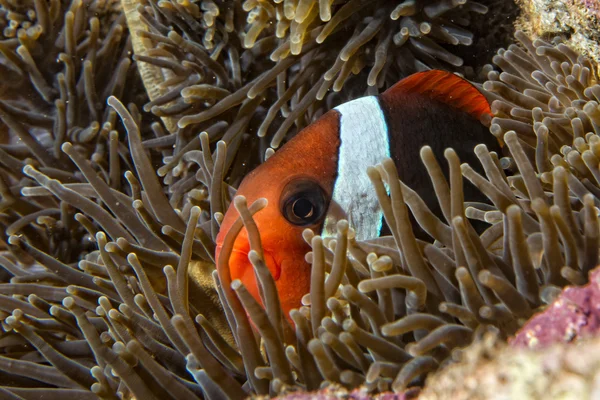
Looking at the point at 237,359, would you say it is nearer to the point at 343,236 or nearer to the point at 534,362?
the point at 343,236

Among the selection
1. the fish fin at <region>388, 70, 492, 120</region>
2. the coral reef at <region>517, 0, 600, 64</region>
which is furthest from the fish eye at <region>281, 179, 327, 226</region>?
the coral reef at <region>517, 0, 600, 64</region>

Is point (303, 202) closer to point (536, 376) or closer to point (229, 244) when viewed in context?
point (229, 244)

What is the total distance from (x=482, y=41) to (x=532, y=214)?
1.08m

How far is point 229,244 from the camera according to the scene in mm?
1042

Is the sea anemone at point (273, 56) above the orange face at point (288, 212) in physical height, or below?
above

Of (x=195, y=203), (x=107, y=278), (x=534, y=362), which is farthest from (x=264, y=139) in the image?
(x=534, y=362)

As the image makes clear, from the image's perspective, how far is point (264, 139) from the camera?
2014mm

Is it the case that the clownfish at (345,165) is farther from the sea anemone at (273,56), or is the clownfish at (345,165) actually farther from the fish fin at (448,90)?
the sea anemone at (273,56)

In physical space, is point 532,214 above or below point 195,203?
below

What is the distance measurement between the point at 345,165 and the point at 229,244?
0.39 meters

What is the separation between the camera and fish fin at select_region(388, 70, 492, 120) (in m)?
1.43

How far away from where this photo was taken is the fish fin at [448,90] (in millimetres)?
1434

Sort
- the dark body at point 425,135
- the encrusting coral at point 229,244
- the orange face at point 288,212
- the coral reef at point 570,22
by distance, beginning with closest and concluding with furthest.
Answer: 1. the encrusting coral at point 229,244
2. the orange face at point 288,212
3. the dark body at point 425,135
4. the coral reef at point 570,22

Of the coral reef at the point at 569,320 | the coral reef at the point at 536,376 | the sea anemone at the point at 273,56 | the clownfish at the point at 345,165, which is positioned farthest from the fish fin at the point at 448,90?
the coral reef at the point at 536,376
